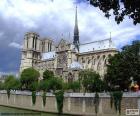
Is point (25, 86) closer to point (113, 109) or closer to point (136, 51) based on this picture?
point (136, 51)

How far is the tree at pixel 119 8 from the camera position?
1470cm

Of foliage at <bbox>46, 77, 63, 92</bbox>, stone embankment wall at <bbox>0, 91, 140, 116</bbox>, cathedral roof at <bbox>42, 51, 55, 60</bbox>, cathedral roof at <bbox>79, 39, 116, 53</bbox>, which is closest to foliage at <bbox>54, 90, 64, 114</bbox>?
stone embankment wall at <bbox>0, 91, 140, 116</bbox>

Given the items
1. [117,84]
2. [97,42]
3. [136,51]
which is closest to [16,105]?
[117,84]

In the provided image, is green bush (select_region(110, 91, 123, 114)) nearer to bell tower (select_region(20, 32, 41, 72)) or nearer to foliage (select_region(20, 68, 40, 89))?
foliage (select_region(20, 68, 40, 89))

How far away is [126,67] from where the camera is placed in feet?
185

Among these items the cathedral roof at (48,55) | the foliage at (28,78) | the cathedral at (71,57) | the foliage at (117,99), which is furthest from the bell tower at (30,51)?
the foliage at (117,99)

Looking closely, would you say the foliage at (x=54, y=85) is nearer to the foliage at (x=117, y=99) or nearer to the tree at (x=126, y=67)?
the tree at (x=126, y=67)

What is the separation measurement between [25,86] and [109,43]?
28.4 m

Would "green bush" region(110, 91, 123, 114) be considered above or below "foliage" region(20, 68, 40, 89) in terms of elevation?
below

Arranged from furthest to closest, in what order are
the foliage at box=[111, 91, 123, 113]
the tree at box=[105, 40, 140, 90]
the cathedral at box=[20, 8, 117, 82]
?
the cathedral at box=[20, 8, 117, 82]
the tree at box=[105, 40, 140, 90]
the foliage at box=[111, 91, 123, 113]

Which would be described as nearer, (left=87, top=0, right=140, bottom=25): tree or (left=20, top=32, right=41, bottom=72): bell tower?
(left=87, top=0, right=140, bottom=25): tree

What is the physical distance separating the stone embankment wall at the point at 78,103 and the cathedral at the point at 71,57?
1206 inches

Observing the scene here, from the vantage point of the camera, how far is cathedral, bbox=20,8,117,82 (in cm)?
10531

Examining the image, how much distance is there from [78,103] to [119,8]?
127 ft
